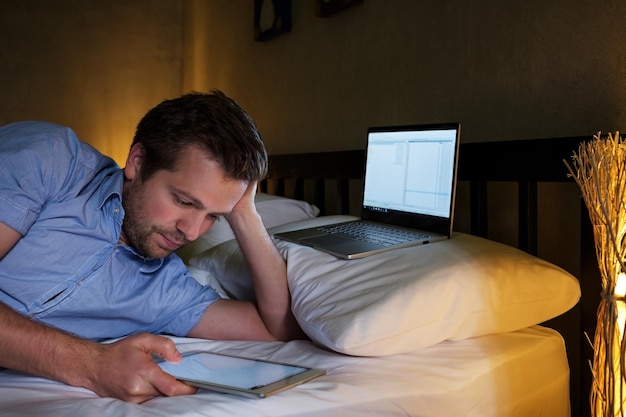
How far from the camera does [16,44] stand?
3115 millimetres

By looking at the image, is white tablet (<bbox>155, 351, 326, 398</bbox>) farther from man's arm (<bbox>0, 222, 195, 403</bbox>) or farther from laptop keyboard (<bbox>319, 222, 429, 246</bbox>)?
laptop keyboard (<bbox>319, 222, 429, 246</bbox>)

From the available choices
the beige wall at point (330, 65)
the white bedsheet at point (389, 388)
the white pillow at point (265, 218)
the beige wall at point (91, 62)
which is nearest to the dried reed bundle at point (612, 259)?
the white bedsheet at point (389, 388)

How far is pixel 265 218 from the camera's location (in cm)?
177

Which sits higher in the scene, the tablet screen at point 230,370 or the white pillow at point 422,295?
the white pillow at point 422,295

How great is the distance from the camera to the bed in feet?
2.70

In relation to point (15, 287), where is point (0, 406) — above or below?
below

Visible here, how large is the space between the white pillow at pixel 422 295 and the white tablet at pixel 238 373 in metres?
0.10

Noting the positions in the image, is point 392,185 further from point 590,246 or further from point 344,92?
point 344,92

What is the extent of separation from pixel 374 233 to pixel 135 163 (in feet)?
1.80

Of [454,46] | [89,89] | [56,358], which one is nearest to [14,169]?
[56,358]

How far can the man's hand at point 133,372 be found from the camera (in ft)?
2.64

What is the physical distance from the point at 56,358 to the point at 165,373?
0.18 metres

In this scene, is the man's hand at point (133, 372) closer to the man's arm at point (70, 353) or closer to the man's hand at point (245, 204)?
the man's arm at point (70, 353)

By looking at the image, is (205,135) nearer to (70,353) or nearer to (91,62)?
(70,353)
